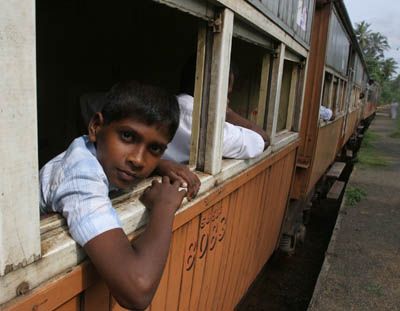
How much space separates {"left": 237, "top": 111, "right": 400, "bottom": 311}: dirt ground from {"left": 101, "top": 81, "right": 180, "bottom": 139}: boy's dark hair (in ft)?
8.73

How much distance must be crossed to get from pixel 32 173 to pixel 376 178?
29.7ft

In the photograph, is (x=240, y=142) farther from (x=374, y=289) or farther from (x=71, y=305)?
(x=374, y=289)

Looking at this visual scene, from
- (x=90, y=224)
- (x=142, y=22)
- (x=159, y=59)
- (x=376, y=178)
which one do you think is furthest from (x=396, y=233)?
(x=90, y=224)

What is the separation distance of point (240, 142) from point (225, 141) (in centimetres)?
14

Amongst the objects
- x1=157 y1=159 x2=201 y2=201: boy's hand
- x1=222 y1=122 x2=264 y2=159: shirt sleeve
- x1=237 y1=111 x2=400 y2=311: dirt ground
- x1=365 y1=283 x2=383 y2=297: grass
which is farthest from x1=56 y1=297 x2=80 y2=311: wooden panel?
x1=365 y1=283 x2=383 y2=297: grass

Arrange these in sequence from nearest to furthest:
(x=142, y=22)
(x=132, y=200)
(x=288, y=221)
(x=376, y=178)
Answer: (x=132, y=200) < (x=142, y=22) < (x=288, y=221) < (x=376, y=178)

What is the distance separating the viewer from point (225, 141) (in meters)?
2.16

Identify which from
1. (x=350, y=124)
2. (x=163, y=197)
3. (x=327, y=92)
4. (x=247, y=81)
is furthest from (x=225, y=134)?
(x=350, y=124)

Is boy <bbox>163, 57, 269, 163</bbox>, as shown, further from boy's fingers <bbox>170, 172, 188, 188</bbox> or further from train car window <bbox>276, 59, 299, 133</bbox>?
train car window <bbox>276, 59, 299, 133</bbox>

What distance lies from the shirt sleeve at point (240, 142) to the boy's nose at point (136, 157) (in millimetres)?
948

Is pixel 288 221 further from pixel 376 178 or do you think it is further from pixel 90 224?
pixel 376 178

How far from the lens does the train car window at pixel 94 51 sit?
3.24 metres

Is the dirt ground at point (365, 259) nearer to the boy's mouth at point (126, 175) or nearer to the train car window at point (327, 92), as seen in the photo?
the train car window at point (327, 92)

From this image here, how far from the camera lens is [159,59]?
3.84m
